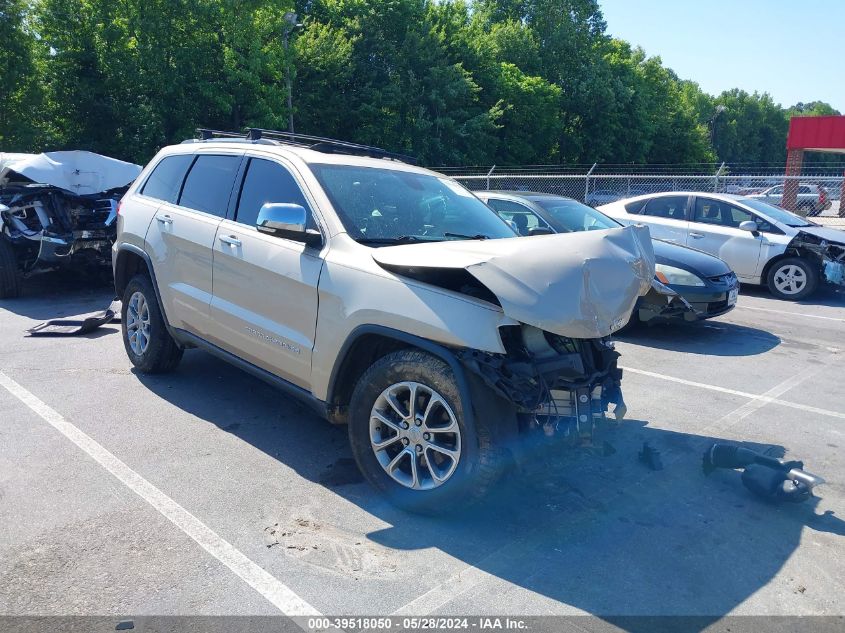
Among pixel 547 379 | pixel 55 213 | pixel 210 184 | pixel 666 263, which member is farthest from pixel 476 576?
pixel 55 213

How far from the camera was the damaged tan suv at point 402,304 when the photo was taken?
11.3 ft

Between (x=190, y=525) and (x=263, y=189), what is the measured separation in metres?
2.25

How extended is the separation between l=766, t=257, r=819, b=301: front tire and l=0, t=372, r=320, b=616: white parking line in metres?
9.98

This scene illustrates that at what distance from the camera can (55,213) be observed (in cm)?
988

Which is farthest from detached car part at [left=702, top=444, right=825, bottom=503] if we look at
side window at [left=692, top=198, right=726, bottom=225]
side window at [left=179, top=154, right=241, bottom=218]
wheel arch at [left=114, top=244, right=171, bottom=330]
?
side window at [left=692, top=198, right=726, bottom=225]

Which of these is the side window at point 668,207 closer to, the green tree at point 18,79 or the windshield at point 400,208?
the windshield at point 400,208

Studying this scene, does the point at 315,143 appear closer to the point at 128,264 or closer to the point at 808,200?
the point at 128,264

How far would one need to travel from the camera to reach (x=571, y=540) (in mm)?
3521

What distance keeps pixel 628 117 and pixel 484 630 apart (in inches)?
2028

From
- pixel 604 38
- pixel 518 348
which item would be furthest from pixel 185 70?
pixel 604 38

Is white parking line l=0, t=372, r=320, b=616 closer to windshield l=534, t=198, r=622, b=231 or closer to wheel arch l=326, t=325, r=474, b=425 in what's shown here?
wheel arch l=326, t=325, r=474, b=425

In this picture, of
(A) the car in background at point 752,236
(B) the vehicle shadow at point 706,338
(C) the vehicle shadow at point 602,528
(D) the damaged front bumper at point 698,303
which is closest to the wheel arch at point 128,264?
(C) the vehicle shadow at point 602,528

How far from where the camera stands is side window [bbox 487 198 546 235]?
8.29 metres

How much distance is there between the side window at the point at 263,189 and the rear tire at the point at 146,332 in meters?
1.39
